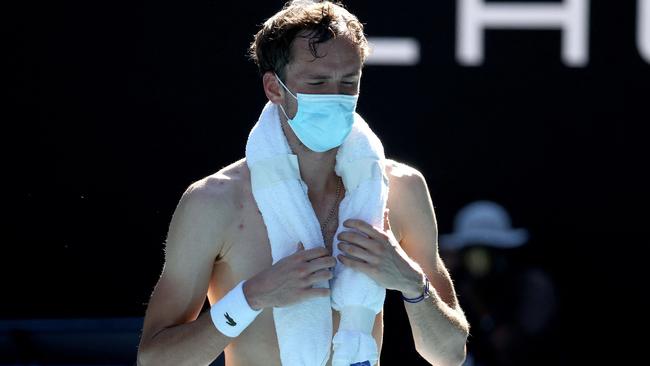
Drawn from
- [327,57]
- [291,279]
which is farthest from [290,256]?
[327,57]

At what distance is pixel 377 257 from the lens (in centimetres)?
264

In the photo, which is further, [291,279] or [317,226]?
[317,226]

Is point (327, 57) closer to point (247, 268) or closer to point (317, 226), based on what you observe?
point (317, 226)

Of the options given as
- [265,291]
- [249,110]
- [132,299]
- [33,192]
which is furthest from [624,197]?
[265,291]

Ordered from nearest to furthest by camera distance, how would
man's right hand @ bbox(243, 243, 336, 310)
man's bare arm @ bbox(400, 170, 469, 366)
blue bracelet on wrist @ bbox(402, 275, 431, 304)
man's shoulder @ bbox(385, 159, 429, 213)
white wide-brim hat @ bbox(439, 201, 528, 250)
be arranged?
man's right hand @ bbox(243, 243, 336, 310), blue bracelet on wrist @ bbox(402, 275, 431, 304), man's bare arm @ bbox(400, 170, 469, 366), man's shoulder @ bbox(385, 159, 429, 213), white wide-brim hat @ bbox(439, 201, 528, 250)

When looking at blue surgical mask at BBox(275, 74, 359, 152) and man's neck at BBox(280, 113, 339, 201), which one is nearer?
blue surgical mask at BBox(275, 74, 359, 152)

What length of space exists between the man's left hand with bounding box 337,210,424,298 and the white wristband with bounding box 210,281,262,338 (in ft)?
0.74

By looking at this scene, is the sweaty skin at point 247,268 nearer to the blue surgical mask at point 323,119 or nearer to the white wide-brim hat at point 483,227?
the blue surgical mask at point 323,119

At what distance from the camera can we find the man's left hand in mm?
2641

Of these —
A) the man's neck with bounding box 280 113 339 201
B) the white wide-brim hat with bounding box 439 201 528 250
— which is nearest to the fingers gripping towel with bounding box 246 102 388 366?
the man's neck with bounding box 280 113 339 201

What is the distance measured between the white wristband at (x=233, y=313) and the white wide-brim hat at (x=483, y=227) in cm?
231

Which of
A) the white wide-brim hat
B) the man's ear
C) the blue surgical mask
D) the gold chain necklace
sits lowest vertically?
the white wide-brim hat

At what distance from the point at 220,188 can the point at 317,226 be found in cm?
24

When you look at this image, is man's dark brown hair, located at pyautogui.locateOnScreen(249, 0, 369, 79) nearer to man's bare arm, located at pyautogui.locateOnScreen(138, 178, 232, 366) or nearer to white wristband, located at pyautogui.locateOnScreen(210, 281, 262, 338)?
man's bare arm, located at pyautogui.locateOnScreen(138, 178, 232, 366)
